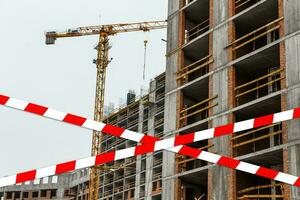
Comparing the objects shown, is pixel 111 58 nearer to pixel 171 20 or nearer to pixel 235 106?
pixel 171 20

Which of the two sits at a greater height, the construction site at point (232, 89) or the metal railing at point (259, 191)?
the construction site at point (232, 89)

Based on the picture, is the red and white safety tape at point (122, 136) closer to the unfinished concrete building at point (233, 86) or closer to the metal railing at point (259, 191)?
the unfinished concrete building at point (233, 86)

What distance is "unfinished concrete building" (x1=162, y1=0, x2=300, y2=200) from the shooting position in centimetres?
2825

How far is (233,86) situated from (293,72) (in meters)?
5.01

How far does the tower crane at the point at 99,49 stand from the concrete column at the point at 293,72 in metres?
59.0

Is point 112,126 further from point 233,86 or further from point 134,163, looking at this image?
point 134,163

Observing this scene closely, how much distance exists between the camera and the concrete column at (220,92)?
30766 millimetres

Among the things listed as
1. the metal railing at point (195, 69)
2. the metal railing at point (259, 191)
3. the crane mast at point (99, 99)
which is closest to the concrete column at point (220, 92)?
the metal railing at point (195, 69)

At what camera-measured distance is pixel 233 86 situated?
32.2 meters

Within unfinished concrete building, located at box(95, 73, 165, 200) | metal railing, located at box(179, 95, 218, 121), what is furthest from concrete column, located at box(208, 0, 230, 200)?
unfinished concrete building, located at box(95, 73, 165, 200)

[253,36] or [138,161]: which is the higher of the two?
[253,36]

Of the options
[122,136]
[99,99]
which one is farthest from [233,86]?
[99,99]

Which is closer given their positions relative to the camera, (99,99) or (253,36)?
(253,36)

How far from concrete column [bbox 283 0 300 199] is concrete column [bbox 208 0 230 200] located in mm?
4787
